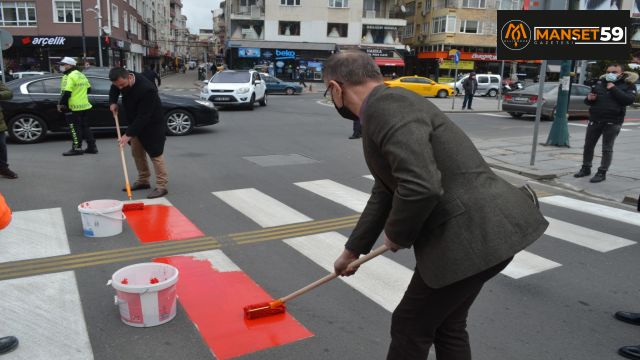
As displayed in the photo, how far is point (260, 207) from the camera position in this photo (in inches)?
264

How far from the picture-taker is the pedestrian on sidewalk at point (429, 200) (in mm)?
1934

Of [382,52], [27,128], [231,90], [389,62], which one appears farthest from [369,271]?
[382,52]

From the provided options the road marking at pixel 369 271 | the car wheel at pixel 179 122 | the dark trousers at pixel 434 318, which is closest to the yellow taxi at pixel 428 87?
the car wheel at pixel 179 122

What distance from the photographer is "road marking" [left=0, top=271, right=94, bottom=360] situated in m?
3.24

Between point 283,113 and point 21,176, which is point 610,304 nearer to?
point 21,176

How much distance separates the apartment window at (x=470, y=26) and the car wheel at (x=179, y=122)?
47.3 meters

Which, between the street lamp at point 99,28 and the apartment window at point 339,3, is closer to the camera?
the street lamp at point 99,28

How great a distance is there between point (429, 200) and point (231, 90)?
18.4 m

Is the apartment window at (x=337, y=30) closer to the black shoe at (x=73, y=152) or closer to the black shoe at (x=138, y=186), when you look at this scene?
the black shoe at (x=73, y=152)

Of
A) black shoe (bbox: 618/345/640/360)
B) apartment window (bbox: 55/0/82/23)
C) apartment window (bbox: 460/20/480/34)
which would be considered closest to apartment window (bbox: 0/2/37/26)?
apartment window (bbox: 55/0/82/23)

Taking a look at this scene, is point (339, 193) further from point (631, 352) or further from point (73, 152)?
point (73, 152)

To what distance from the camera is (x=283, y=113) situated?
20203 millimetres

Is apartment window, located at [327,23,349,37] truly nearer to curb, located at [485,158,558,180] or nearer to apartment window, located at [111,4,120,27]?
apartment window, located at [111,4,120,27]

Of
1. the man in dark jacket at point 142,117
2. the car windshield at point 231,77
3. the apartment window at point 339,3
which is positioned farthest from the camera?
the apartment window at point 339,3
